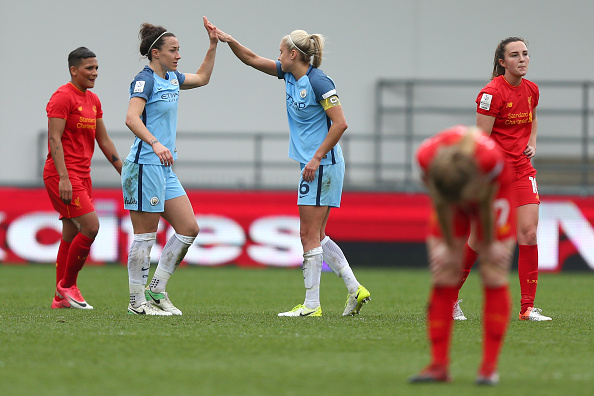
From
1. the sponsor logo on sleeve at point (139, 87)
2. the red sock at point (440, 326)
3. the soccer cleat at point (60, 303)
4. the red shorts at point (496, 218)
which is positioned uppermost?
the sponsor logo on sleeve at point (139, 87)

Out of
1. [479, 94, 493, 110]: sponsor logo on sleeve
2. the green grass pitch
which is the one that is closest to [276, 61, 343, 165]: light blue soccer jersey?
[479, 94, 493, 110]: sponsor logo on sleeve

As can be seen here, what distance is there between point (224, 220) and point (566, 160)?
6546 mm

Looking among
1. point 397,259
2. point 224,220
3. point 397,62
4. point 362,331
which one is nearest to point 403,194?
point 397,259

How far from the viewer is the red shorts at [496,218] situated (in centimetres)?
416

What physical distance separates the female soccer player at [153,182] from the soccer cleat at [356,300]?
51.4 inches

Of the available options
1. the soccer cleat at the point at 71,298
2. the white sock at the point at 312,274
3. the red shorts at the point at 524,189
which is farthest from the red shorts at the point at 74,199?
the red shorts at the point at 524,189

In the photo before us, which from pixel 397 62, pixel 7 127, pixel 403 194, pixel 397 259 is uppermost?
pixel 397 62

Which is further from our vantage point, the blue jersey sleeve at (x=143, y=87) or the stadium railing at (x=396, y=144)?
the stadium railing at (x=396, y=144)

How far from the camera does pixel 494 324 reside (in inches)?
161

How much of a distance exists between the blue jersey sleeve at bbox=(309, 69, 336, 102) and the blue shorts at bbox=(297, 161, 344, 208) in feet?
1.76

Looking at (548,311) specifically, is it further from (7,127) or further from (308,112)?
(7,127)

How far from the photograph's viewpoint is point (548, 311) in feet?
25.2

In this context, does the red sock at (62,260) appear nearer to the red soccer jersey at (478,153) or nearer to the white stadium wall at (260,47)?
the red soccer jersey at (478,153)

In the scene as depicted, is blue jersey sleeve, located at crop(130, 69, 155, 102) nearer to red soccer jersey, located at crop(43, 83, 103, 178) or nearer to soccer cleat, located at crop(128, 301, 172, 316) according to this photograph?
red soccer jersey, located at crop(43, 83, 103, 178)
